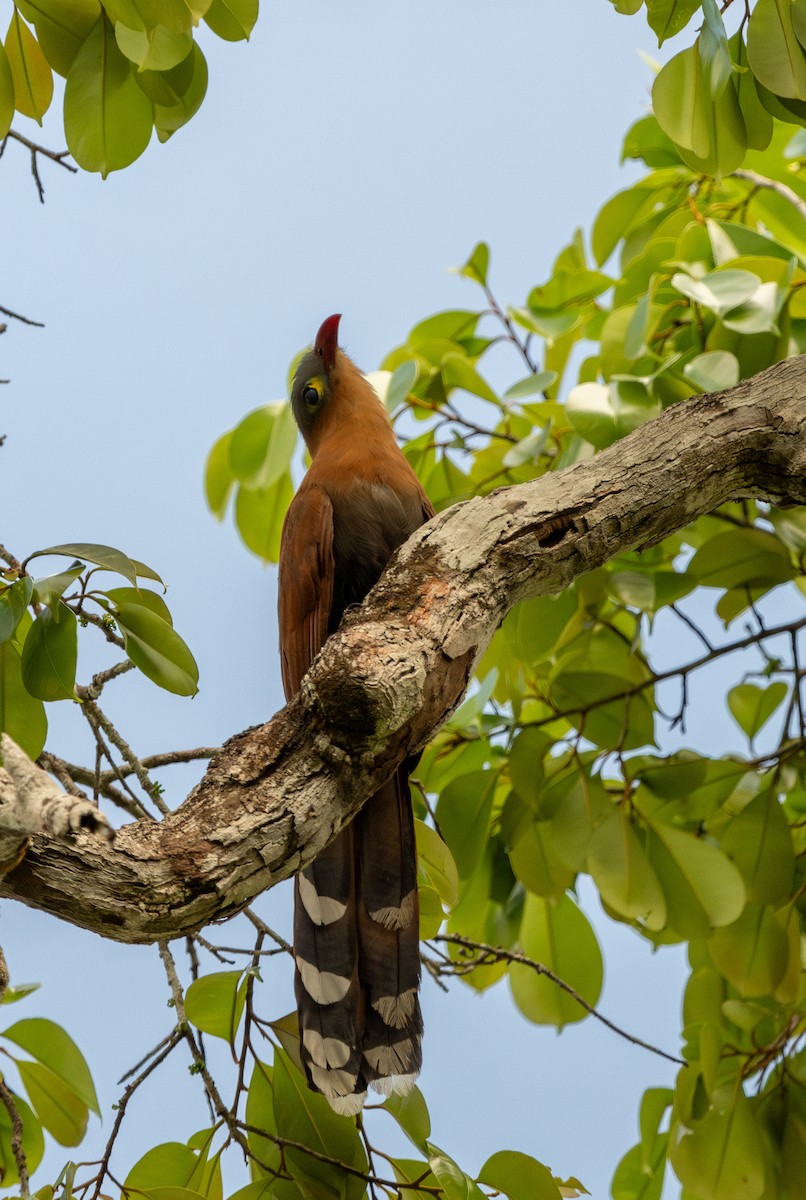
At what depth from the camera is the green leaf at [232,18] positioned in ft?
5.50

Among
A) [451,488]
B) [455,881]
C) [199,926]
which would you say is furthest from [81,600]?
[451,488]

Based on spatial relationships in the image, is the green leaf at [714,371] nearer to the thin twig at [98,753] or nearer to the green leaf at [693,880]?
the green leaf at [693,880]

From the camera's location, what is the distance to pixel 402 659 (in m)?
1.55

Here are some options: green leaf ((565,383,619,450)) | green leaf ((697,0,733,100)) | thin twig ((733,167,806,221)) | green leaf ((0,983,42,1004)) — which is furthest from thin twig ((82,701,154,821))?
thin twig ((733,167,806,221))

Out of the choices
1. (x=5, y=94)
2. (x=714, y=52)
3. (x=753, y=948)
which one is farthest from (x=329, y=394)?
(x=753, y=948)

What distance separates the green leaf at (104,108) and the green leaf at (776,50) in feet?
3.12

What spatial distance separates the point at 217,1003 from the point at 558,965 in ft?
2.84

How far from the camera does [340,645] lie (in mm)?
1541

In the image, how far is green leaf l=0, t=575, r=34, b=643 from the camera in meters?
1.48

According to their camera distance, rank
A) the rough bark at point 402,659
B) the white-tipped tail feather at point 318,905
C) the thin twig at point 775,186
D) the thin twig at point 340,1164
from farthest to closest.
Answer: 1. the thin twig at point 775,186
2. the white-tipped tail feather at point 318,905
3. the thin twig at point 340,1164
4. the rough bark at point 402,659

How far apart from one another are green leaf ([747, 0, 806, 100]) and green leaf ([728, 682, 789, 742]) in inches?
54.2

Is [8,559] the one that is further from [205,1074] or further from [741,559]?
[741,559]

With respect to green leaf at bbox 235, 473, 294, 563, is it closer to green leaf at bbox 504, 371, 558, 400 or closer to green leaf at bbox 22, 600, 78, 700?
green leaf at bbox 504, 371, 558, 400

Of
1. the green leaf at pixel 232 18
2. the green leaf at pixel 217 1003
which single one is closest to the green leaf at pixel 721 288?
the green leaf at pixel 232 18
